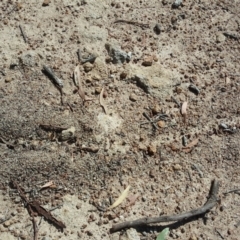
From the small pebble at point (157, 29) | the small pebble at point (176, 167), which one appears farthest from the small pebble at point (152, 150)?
the small pebble at point (157, 29)

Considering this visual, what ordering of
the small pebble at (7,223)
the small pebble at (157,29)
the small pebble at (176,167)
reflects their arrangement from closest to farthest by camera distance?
the small pebble at (7,223)
the small pebble at (176,167)
the small pebble at (157,29)

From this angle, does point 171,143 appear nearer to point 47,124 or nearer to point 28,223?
point 47,124

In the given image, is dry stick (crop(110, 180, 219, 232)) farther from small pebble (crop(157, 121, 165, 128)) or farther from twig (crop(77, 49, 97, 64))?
twig (crop(77, 49, 97, 64))

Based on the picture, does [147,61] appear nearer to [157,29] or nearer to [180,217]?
[157,29]

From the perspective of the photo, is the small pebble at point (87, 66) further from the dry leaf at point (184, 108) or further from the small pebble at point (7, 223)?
the small pebble at point (7, 223)

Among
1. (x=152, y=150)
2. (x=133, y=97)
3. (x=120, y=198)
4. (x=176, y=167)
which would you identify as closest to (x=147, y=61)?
(x=133, y=97)

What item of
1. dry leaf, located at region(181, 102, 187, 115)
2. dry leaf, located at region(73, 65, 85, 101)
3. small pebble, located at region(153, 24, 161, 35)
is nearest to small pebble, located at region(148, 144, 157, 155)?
dry leaf, located at region(181, 102, 187, 115)
